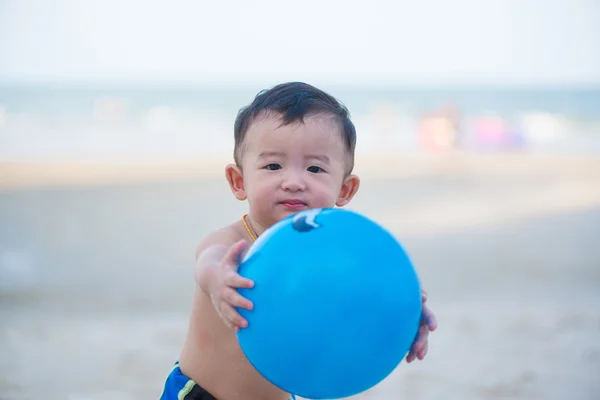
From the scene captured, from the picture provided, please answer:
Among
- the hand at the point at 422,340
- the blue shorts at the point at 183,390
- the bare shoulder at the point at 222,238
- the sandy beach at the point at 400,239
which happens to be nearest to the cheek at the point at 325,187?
the bare shoulder at the point at 222,238

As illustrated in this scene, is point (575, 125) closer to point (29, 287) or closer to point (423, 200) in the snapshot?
point (423, 200)

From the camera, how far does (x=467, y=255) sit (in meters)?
8.30

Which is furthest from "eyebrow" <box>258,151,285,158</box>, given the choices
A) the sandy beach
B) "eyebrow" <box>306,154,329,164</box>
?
the sandy beach

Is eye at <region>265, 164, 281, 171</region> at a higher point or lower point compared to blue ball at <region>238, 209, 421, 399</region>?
higher

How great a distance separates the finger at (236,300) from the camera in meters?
2.05

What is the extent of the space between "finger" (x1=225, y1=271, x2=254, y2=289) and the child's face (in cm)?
51

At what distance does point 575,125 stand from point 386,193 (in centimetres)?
Result: 1623

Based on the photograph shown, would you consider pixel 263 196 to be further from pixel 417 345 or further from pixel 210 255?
pixel 417 345

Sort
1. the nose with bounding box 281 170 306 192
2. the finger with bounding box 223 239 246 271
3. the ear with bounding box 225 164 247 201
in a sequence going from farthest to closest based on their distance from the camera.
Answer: the ear with bounding box 225 164 247 201
the nose with bounding box 281 170 306 192
the finger with bounding box 223 239 246 271

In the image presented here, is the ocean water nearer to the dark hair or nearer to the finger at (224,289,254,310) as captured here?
the dark hair

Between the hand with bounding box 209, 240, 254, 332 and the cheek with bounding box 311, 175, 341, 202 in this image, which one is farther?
the cheek with bounding box 311, 175, 341, 202

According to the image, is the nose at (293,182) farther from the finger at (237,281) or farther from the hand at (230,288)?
the finger at (237,281)

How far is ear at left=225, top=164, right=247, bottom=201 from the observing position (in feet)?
9.26

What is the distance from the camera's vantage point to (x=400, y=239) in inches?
349
